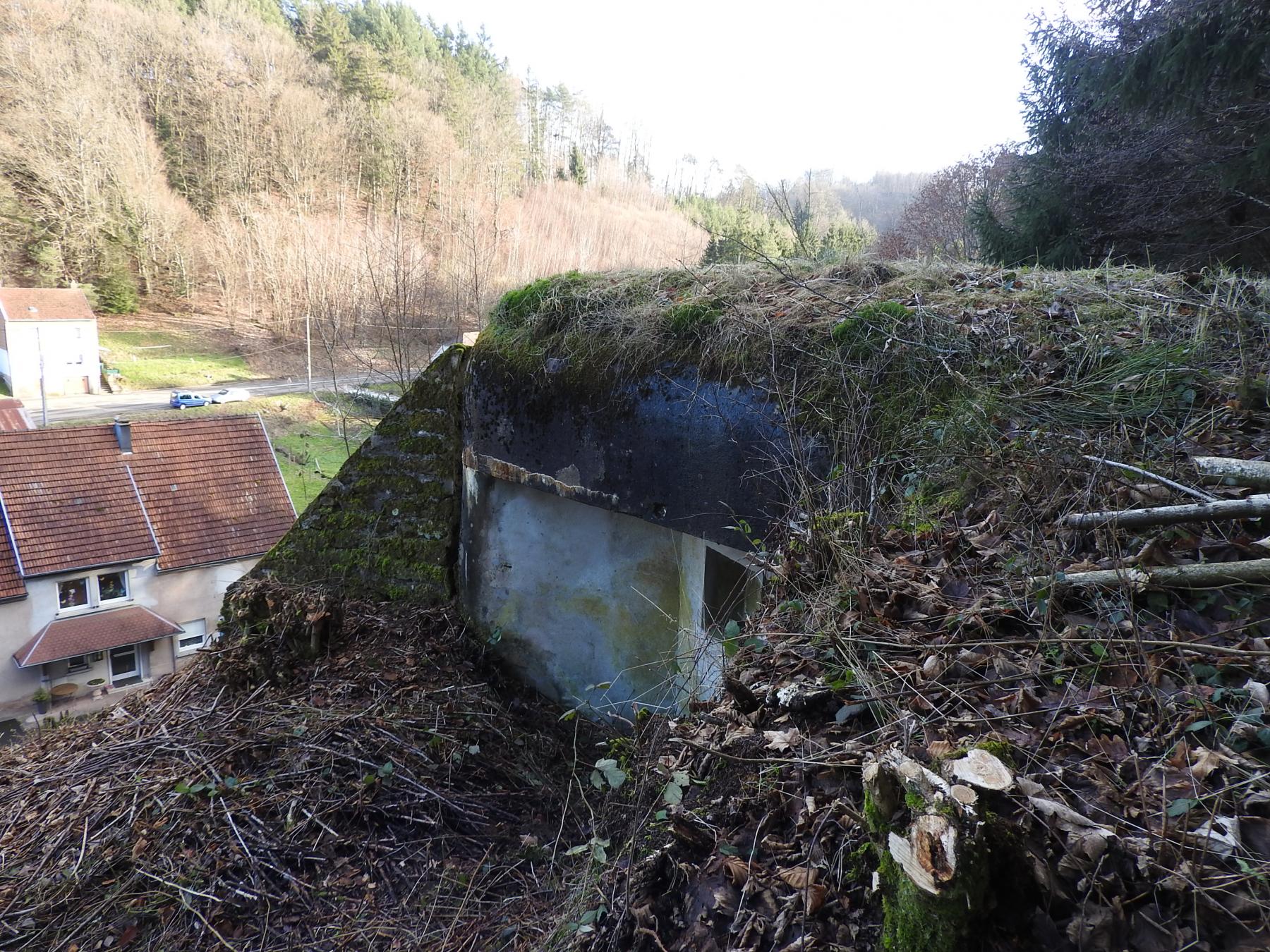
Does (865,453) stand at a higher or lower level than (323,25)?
lower

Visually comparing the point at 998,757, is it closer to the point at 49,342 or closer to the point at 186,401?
the point at 186,401

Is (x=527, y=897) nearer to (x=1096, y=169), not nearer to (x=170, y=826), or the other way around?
(x=170, y=826)

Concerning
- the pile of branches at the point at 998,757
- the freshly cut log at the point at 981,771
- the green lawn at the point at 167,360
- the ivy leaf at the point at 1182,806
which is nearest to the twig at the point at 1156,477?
the pile of branches at the point at 998,757

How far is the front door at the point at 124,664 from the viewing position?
534 inches

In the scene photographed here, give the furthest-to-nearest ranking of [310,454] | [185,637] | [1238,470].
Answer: [310,454] → [185,637] → [1238,470]

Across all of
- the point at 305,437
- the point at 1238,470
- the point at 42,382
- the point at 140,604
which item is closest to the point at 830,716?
the point at 1238,470

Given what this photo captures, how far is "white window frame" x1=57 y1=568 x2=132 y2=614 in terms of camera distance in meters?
12.8

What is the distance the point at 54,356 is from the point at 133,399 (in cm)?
330

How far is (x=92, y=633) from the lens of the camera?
12703mm

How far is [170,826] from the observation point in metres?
3.50

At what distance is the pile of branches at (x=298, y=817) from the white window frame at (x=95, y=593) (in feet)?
33.0

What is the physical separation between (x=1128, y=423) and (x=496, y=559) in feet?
13.1

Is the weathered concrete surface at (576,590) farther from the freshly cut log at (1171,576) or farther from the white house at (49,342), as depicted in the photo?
the white house at (49,342)

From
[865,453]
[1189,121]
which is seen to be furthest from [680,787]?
[1189,121]
